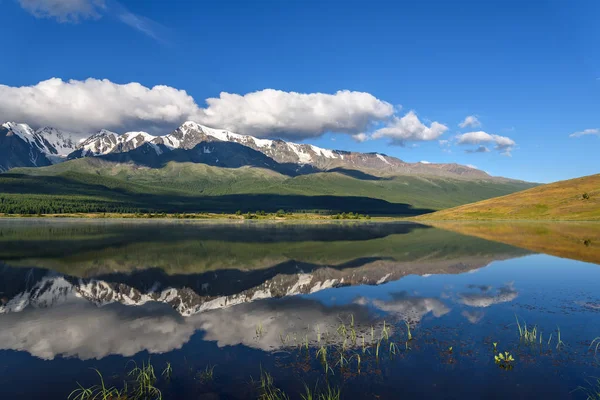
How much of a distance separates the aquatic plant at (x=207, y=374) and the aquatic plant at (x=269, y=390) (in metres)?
2.99

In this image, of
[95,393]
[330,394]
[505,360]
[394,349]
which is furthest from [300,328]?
[95,393]

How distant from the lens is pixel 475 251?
288 ft

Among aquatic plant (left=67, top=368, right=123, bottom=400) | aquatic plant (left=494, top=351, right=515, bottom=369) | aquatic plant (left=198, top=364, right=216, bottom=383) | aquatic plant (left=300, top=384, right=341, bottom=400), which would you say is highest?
aquatic plant (left=494, top=351, right=515, bottom=369)

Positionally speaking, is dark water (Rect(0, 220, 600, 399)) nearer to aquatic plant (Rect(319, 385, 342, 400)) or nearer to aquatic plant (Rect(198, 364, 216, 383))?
aquatic plant (Rect(198, 364, 216, 383))

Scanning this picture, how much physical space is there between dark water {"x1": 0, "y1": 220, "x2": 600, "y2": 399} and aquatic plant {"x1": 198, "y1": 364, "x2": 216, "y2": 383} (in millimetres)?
188

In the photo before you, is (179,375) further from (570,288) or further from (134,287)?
(570,288)

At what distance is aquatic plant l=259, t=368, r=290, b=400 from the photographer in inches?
789

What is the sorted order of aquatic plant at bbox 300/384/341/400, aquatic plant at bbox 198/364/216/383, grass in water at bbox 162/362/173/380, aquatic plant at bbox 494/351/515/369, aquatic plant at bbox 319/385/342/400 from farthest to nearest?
aquatic plant at bbox 494/351/515/369, grass in water at bbox 162/362/173/380, aquatic plant at bbox 198/364/216/383, aquatic plant at bbox 300/384/341/400, aquatic plant at bbox 319/385/342/400

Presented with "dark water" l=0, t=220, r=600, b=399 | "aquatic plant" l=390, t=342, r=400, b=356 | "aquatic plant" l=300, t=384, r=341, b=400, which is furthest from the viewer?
"aquatic plant" l=390, t=342, r=400, b=356

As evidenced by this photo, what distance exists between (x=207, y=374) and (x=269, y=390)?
439cm

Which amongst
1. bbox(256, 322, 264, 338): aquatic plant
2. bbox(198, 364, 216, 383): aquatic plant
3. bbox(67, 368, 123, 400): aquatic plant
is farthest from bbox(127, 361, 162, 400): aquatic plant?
bbox(256, 322, 264, 338): aquatic plant

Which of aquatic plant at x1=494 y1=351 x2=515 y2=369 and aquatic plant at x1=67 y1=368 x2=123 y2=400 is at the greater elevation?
aquatic plant at x1=494 y1=351 x2=515 y2=369

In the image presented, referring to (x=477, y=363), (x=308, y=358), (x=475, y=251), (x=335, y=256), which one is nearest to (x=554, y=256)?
(x=475, y=251)

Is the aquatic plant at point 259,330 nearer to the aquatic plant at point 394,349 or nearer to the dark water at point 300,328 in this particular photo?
the dark water at point 300,328
